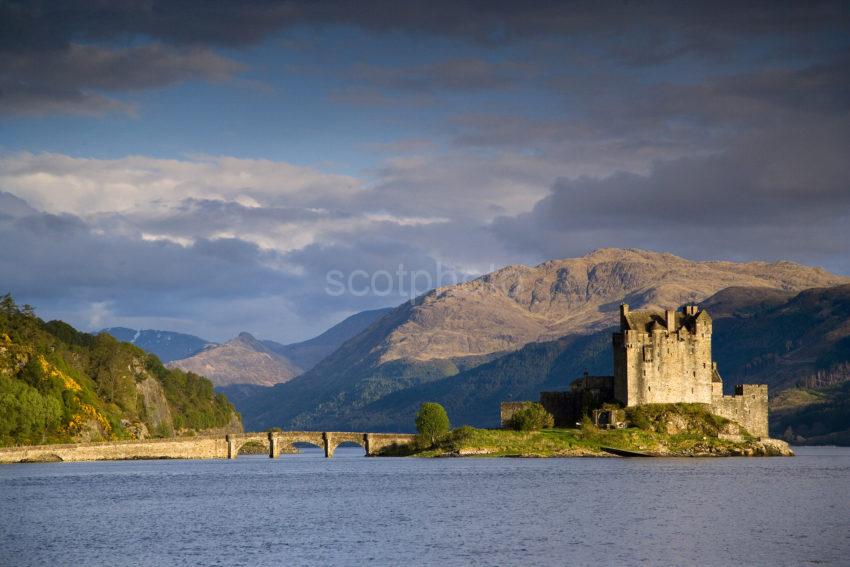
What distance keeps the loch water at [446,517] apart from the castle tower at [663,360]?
1665 centimetres

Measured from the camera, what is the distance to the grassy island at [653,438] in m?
174

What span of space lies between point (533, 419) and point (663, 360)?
22905mm

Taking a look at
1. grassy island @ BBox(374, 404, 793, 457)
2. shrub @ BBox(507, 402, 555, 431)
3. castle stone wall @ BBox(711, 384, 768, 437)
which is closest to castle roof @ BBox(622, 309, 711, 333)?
grassy island @ BBox(374, 404, 793, 457)

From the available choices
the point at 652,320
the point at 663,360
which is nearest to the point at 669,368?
the point at 663,360

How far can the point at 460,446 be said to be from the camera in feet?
621

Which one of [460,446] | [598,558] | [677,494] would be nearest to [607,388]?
[460,446]

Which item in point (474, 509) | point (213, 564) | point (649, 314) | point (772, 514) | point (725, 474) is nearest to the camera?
point (213, 564)

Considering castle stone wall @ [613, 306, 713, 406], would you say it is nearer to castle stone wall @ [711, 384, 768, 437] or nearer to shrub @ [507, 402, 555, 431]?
castle stone wall @ [711, 384, 768, 437]

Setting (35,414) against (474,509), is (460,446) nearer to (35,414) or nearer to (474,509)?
(35,414)

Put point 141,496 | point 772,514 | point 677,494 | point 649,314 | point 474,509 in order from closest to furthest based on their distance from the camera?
point 772,514 < point 474,509 < point 677,494 < point 141,496 < point 649,314

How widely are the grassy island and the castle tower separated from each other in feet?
7.13

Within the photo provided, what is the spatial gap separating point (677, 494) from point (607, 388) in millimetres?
71537

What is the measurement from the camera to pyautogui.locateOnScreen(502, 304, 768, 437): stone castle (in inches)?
6900

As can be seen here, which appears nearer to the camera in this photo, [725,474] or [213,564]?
[213,564]
